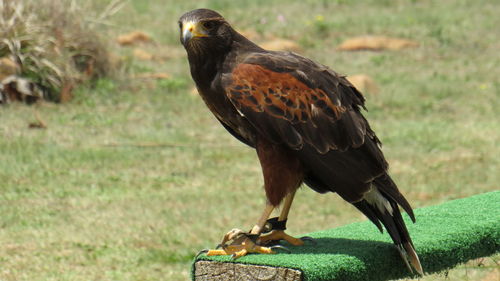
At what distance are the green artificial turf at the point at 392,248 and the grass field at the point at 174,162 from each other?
46 centimetres

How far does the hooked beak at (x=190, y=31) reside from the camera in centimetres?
446

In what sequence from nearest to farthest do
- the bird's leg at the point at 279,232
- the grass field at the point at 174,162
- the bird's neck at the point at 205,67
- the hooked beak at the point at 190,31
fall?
the hooked beak at the point at 190,31 → the bird's neck at the point at 205,67 → the bird's leg at the point at 279,232 → the grass field at the point at 174,162

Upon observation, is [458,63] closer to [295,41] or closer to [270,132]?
[295,41]

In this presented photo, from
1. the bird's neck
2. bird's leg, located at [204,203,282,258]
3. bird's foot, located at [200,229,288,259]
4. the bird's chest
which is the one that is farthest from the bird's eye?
bird's foot, located at [200,229,288,259]

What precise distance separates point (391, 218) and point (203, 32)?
138 cm

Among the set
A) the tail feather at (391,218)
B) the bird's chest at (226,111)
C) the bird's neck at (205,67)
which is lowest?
the tail feather at (391,218)

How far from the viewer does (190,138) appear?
35.0ft

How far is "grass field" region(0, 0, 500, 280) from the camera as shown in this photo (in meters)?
7.13

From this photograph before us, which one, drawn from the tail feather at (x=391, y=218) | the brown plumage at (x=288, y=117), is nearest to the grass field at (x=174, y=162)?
the tail feather at (x=391, y=218)

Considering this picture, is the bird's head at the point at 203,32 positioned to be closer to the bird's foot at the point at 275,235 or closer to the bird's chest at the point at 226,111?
the bird's chest at the point at 226,111

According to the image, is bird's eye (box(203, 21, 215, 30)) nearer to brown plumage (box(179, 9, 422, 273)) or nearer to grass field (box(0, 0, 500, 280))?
brown plumage (box(179, 9, 422, 273))

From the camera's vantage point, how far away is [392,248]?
192 inches

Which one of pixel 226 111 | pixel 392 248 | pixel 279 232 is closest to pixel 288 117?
pixel 226 111

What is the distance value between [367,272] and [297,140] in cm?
79
